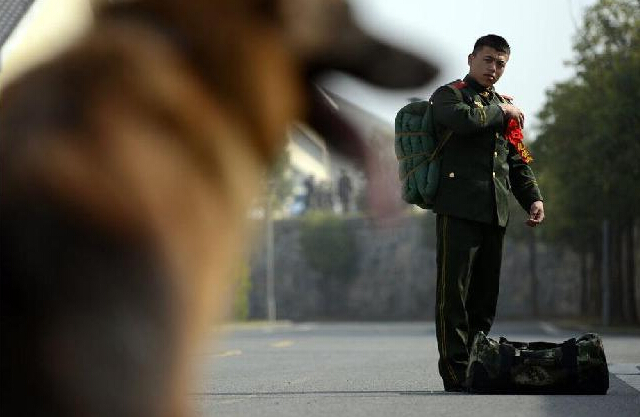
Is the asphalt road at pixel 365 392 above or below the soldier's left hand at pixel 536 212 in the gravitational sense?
below

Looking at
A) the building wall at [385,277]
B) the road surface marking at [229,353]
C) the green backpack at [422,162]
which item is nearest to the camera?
the green backpack at [422,162]

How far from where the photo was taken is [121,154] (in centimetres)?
175

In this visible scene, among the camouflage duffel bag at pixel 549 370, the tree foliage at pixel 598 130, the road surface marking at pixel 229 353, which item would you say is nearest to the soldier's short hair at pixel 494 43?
the camouflage duffel bag at pixel 549 370

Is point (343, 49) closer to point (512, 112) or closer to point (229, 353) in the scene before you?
point (512, 112)

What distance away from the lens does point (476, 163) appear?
296 inches

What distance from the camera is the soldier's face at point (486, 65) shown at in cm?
727

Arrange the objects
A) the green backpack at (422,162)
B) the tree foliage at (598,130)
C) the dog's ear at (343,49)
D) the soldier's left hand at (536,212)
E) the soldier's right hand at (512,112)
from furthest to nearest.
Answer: the tree foliage at (598,130) → the soldier's left hand at (536,212) → the soldier's right hand at (512,112) → the green backpack at (422,162) → the dog's ear at (343,49)

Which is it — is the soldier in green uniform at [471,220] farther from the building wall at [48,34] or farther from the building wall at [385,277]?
the building wall at [385,277]

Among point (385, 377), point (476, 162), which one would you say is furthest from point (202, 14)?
Result: point (385, 377)

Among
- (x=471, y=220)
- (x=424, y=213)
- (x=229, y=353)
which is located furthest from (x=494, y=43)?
(x=424, y=213)

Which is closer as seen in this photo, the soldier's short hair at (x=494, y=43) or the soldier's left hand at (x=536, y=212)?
the soldier's short hair at (x=494, y=43)

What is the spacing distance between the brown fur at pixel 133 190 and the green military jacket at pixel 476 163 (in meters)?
5.42

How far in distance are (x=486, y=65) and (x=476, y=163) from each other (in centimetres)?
49

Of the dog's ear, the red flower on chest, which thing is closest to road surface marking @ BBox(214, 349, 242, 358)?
the red flower on chest
